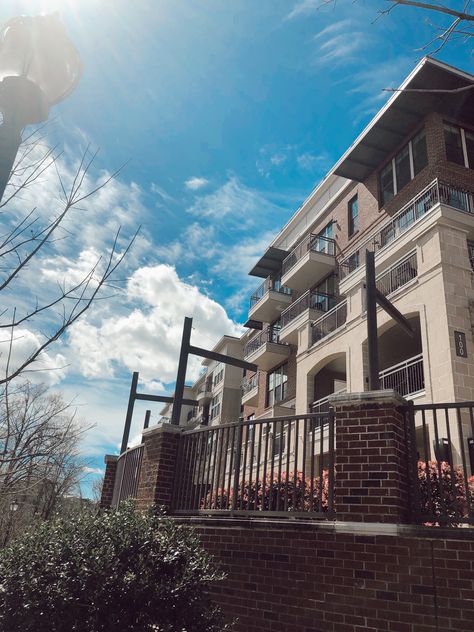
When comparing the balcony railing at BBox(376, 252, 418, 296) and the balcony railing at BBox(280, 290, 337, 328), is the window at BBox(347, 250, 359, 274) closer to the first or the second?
the balcony railing at BBox(280, 290, 337, 328)

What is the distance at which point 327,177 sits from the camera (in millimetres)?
25078

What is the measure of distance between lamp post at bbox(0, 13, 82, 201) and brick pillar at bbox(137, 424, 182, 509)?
19.1 feet

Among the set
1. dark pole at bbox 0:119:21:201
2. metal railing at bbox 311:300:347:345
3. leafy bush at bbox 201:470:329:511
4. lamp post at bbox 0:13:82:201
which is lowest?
leafy bush at bbox 201:470:329:511

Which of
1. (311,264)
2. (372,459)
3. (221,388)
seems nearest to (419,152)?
(311,264)

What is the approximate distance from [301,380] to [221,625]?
16.6 m

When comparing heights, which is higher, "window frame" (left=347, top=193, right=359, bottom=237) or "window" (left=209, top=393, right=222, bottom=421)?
"window frame" (left=347, top=193, right=359, bottom=237)

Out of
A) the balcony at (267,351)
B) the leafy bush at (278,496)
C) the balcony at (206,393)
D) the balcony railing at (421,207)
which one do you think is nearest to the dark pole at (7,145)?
the leafy bush at (278,496)

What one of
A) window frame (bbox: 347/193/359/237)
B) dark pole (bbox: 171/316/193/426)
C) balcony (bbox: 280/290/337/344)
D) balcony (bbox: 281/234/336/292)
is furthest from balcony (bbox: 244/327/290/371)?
dark pole (bbox: 171/316/193/426)

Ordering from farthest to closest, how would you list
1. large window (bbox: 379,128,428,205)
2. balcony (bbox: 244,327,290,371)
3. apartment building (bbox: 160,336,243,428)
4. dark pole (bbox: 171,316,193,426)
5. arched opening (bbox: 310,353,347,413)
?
apartment building (bbox: 160,336,243,428) → balcony (bbox: 244,327,290,371) → arched opening (bbox: 310,353,347,413) → large window (bbox: 379,128,428,205) → dark pole (bbox: 171,316,193,426)

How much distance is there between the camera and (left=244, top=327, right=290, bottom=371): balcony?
86.0ft

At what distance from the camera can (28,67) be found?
9.98 ft

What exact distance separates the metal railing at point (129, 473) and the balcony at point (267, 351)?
615 inches

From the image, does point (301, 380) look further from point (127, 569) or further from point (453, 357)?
point (127, 569)

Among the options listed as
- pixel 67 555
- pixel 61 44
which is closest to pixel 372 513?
pixel 67 555
